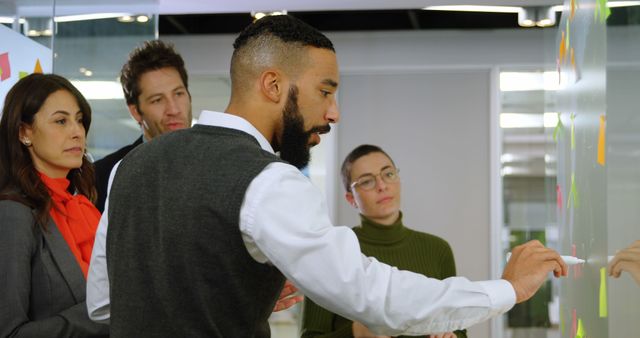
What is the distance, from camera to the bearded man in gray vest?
4.85 ft

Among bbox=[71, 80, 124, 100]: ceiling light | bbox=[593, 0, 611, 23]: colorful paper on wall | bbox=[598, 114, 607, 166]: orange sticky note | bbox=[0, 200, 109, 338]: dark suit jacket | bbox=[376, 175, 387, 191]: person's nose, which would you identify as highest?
bbox=[71, 80, 124, 100]: ceiling light

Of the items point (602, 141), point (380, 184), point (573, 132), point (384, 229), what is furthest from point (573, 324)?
point (602, 141)

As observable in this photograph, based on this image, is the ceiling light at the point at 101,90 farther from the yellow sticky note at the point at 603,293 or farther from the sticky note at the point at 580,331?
the yellow sticky note at the point at 603,293

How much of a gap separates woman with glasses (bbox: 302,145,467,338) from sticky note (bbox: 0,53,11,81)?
134 centimetres

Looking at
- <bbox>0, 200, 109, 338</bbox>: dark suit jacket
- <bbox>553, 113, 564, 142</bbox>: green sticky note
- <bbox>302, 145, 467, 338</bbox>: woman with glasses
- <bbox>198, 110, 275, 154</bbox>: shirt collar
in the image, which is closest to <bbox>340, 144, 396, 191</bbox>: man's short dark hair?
<bbox>302, 145, 467, 338</bbox>: woman with glasses

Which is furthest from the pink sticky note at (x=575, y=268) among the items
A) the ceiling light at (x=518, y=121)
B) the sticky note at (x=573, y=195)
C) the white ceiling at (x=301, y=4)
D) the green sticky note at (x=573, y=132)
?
the ceiling light at (x=518, y=121)

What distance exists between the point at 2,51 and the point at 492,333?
3947 mm

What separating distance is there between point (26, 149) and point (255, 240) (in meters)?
1.22

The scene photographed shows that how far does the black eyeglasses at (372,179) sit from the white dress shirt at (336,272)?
169 centimetres

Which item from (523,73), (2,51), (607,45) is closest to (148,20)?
(2,51)

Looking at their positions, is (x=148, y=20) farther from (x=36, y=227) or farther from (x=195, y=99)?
(x=195, y=99)

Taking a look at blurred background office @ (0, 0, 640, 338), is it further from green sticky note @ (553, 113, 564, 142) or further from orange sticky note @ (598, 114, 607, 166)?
orange sticky note @ (598, 114, 607, 166)

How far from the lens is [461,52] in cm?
641

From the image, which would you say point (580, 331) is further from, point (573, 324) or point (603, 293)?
point (603, 293)
